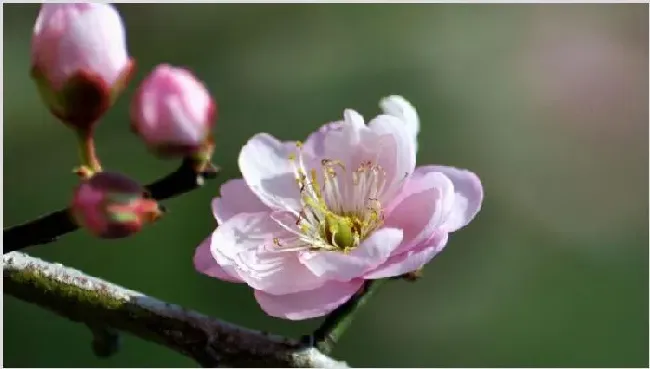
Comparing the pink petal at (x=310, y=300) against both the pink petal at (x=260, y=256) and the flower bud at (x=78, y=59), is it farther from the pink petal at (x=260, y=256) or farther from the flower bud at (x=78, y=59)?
the flower bud at (x=78, y=59)

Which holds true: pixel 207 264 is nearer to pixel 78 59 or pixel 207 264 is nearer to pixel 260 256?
pixel 260 256

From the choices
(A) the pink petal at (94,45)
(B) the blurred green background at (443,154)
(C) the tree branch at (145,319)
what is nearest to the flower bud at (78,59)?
(A) the pink petal at (94,45)

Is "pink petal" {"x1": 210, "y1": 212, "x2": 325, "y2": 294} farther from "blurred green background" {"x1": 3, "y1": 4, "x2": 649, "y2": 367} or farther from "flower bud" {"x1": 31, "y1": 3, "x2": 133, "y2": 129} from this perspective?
"blurred green background" {"x1": 3, "y1": 4, "x2": 649, "y2": 367}

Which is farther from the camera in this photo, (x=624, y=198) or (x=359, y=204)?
(x=624, y=198)

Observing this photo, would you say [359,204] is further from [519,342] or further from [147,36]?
[147,36]

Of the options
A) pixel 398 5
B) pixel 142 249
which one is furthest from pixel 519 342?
pixel 398 5

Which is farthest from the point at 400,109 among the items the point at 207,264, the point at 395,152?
the point at 207,264

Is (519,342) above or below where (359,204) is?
below
